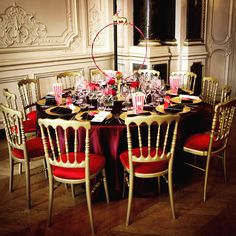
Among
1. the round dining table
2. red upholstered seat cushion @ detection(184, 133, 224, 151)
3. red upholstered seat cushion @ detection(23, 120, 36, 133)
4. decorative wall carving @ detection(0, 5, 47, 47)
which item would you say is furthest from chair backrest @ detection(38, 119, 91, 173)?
decorative wall carving @ detection(0, 5, 47, 47)

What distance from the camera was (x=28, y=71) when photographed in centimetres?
396

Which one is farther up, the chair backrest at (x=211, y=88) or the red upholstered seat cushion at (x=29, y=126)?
the chair backrest at (x=211, y=88)

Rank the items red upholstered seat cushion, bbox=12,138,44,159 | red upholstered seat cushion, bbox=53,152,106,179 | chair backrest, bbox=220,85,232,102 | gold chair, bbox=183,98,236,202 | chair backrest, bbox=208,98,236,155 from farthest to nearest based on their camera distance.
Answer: chair backrest, bbox=220,85,232,102, red upholstered seat cushion, bbox=12,138,44,159, gold chair, bbox=183,98,236,202, chair backrest, bbox=208,98,236,155, red upholstered seat cushion, bbox=53,152,106,179

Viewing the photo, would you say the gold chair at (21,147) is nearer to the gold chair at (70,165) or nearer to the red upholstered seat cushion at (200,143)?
the gold chair at (70,165)

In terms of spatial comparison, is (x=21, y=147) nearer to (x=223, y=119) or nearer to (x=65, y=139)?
(x=65, y=139)

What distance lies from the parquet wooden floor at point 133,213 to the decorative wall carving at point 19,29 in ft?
6.48

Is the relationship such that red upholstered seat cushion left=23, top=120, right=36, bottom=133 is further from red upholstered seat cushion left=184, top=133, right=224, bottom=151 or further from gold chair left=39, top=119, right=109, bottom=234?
red upholstered seat cushion left=184, top=133, right=224, bottom=151

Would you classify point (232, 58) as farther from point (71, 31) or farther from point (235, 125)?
point (71, 31)

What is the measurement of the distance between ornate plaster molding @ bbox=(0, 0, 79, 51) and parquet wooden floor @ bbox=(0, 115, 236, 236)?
1.98 meters

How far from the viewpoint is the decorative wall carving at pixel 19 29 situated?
12.3ft

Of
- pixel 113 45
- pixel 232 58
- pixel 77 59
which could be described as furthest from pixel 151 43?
pixel 232 58

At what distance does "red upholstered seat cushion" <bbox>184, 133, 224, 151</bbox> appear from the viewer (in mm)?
2377

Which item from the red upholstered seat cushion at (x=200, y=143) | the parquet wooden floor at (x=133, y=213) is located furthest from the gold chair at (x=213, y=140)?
the parquet wooden floor at (x=133, y=213)

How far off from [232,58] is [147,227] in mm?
4053
